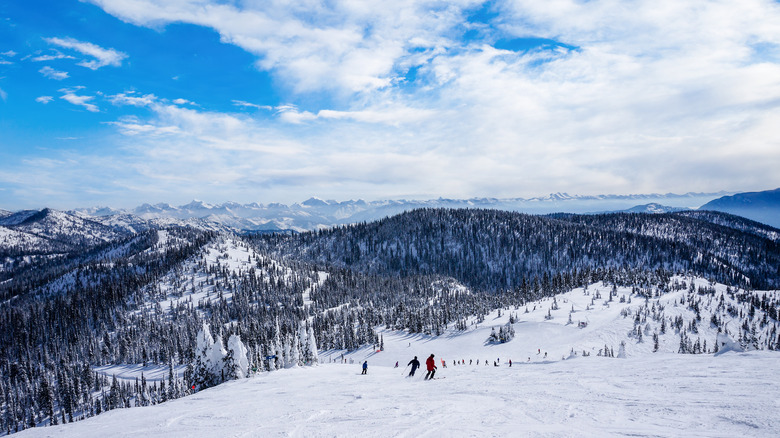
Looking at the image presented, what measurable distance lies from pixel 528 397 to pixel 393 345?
9984cm

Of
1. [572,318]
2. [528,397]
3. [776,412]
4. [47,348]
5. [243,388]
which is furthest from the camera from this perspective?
[47,348]

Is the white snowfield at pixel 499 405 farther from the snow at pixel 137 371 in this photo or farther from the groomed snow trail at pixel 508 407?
the snow at pixel 137 371

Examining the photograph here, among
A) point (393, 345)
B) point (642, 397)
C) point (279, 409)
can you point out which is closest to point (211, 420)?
point (279, 409)

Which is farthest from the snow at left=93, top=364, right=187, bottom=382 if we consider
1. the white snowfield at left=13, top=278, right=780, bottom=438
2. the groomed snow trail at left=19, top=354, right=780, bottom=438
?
the groomed snow trail at left=19, top=354, right=780, bottom=438

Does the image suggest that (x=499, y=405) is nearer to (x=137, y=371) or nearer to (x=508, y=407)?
(x=508, y=407)

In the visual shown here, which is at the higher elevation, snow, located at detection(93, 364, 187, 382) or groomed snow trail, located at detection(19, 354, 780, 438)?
groomed snow trail, located at detection(19, 354, 780, 438)

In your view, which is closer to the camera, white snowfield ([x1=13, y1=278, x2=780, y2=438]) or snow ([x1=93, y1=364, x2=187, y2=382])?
white snowfield ([x1=13, y1=278, x2=780, y2=438])

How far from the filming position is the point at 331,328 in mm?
139500

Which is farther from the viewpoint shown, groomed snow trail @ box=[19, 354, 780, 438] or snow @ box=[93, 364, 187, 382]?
snow @ box=[93, 364, 187, 382]

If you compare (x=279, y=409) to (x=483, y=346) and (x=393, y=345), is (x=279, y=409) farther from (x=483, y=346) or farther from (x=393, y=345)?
(x=393, y=345)

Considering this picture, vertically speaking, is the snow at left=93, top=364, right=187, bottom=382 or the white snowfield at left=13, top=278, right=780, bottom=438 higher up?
the white snowfield at left=13, top=278, right=780, bottom=438

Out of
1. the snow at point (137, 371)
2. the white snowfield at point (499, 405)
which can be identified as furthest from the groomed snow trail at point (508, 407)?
the snow at point (137, 371)

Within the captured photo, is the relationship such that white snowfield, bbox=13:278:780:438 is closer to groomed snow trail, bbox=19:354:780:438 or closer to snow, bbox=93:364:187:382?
groomed snow trail, bbox=19:354:780:438

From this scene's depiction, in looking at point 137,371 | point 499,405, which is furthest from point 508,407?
point 137,371
